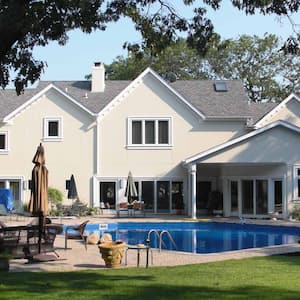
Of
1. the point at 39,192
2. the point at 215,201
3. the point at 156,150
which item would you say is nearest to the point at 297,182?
the point at 215,201

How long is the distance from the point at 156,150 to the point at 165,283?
76.1 ft

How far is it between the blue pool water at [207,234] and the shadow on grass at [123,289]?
864 cm

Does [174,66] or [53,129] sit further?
[174,66]

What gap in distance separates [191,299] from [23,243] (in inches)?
269

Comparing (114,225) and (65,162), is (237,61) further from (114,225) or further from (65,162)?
(114,225)

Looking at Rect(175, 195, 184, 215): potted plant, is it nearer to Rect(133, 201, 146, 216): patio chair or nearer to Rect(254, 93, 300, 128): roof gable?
Rect(133, 201, 146, 216): patio chair

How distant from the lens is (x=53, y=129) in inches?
1324

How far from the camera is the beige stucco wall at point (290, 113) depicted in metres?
34.8

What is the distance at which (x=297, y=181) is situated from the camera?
29172mm

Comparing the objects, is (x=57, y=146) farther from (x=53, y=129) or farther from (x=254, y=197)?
(x=254, y=197)

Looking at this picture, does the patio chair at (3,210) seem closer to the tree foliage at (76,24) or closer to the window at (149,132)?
the window at (149,132)

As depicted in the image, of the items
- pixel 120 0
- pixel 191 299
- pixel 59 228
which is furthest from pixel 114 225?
pixel 191 299

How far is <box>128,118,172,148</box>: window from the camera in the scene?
33062mm

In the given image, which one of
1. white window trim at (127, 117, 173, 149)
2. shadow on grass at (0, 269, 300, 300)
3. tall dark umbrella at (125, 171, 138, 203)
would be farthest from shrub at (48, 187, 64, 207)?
shadow on grass at (0, 269, 300, 300)
